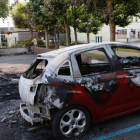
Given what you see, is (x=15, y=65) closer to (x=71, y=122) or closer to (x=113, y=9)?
(x=113, y=9)

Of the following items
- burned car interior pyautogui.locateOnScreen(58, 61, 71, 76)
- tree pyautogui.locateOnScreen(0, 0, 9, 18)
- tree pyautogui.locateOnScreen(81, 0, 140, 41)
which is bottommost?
burned car interior pyautogui.locateOnScreen(58, 61, 71, 76)

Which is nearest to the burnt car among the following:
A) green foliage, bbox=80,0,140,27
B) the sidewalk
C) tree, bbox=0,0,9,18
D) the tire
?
the tire

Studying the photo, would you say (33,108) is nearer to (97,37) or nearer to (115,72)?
(115,72)

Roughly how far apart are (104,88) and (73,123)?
2.69ft

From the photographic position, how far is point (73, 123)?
3.15 meters

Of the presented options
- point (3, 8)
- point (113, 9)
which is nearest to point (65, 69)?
point (113, 9)

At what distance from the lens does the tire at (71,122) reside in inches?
118

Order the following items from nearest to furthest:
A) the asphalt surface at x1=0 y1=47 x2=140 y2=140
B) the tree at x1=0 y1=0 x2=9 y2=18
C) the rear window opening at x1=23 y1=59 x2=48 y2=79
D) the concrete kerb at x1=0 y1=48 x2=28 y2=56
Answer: the asphalt surface at x1=0 y1=47 x2=140 y2=140, the rear window opening at x1=23 y1=59 x2=48 y2=79, the concrete kerb at x1=0 y1=48 x2=28 y2=56, the tree at x1=0 y1=0 x2=9 y2=18

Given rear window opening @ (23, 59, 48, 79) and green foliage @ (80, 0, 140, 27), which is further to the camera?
green foliage @ (80, 0, 140, 27)

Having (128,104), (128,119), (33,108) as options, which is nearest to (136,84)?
(128,104)

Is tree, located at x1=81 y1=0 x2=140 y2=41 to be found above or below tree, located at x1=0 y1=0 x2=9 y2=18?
below

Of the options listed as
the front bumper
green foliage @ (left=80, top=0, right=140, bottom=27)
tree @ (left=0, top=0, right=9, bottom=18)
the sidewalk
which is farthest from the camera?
tree @ (left=0, top=0, right=9, bottom=18)

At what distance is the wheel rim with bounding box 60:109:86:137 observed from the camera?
3066mm

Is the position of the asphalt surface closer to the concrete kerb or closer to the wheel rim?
the wheel rim
